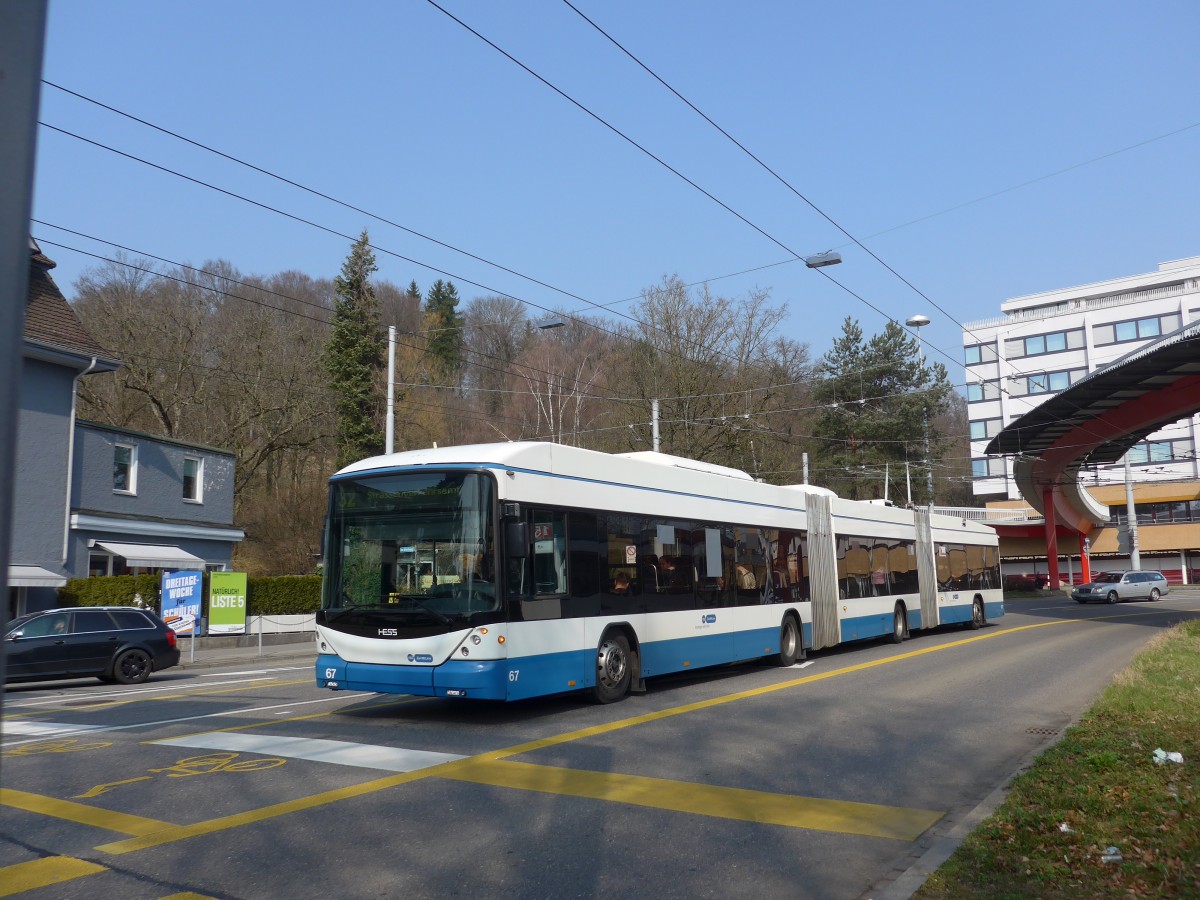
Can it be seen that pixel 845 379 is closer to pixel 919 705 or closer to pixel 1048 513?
pixel 1048 513

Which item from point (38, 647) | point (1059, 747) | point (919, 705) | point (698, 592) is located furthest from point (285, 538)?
point (1059, 747)

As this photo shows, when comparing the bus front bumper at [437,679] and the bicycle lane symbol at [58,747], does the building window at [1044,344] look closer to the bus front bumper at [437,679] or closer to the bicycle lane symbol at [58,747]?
the bus front bumper at [437,679]

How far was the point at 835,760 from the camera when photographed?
30.1ft

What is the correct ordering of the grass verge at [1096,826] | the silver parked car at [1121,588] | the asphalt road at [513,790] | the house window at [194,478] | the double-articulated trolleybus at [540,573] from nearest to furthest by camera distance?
the grass verge at [1096,826] < the asphalt road at [513,790] < the double-articulated trolleybus at [540,573] < the house window at [194,478] < the silver parked car at [1121,588]

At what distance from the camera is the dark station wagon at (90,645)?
17641 mm

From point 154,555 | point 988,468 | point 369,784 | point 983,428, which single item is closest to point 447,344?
point 154,555

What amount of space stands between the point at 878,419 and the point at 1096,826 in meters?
55.3

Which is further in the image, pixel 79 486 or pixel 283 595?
pixel 283 595

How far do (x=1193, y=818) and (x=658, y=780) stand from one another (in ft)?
12.5

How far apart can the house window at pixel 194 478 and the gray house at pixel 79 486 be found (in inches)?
1.4

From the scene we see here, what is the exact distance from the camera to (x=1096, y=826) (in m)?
6.43

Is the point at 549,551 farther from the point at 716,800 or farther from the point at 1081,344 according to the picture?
the point at 1081,344

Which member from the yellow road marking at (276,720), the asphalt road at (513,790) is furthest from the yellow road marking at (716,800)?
the yellow road marking at (276,720)

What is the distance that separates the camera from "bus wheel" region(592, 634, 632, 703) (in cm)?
1261
